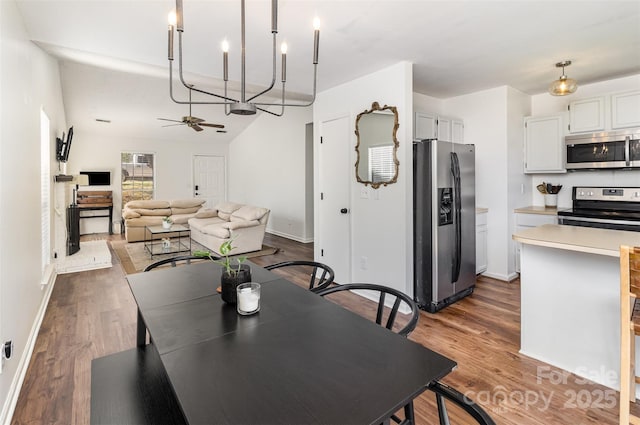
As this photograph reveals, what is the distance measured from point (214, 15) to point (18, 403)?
2698mm

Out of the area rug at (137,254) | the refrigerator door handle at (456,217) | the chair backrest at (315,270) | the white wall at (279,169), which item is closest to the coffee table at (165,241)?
the area rug at (137,254)

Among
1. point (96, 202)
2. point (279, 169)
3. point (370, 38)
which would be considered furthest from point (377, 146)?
point (96, 202)

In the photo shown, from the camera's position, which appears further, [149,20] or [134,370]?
[149,20]

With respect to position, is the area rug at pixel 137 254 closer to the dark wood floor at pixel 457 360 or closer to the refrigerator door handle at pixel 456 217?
the dark wood floor at pixel 457 360

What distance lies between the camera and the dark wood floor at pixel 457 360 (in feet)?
6.04

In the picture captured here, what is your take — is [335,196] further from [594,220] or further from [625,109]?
[625,109]

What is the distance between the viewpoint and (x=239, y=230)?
5.69 meters

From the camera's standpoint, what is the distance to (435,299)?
128 inches

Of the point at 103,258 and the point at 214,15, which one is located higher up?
the point at 214,15

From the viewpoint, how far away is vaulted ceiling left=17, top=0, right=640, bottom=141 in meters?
2.23

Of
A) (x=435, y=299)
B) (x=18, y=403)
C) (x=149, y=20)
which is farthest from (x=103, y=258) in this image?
(x=435, y=299)

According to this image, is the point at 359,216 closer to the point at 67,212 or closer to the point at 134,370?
the point at 134,370

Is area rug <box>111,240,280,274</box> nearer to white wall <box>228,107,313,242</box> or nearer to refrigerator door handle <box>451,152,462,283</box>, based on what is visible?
white wall <box>228,107,313,242</box>

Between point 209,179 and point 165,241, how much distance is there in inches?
169
